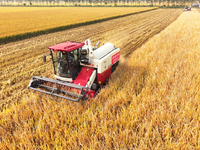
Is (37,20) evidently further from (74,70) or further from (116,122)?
(116,122)

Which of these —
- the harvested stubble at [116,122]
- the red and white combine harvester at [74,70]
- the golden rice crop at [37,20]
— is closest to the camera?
the harvested stubble at [116,122]

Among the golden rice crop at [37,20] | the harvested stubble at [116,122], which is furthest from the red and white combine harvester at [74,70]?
the golden rice crop at [37,20]

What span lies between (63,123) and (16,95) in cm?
353

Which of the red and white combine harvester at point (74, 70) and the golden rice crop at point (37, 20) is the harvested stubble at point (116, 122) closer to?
the red and white combine harvester at point (74, 70)

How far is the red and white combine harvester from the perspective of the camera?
4863 mm

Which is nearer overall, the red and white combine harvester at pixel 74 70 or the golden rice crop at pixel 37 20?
the red and white combine harvester at pixel 74 70

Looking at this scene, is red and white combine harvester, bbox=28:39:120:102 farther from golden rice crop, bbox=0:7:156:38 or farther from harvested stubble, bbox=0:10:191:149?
golden rice crop, bbox=0:7:156:38

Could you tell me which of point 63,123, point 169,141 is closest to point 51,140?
point 63,123

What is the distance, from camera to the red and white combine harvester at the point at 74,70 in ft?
16.0

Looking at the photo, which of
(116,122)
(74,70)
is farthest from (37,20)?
(116,122)

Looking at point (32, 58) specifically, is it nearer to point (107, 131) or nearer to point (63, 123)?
point (63, 123)

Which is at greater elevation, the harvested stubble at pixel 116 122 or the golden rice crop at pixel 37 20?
the golden rice crop at pixel 37 20

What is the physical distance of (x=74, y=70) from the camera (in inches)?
213

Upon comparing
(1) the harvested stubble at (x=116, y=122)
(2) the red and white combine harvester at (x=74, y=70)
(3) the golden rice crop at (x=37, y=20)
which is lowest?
(1) the harvested stubble at (x=116, y=122)
